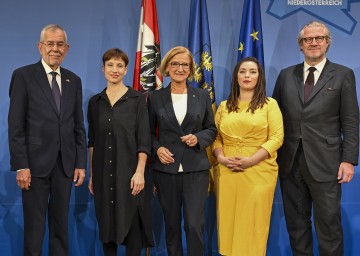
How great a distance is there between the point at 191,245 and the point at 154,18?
188 cm

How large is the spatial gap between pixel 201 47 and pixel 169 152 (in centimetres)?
116

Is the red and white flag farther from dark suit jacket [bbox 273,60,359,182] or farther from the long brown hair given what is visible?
dark suit jacket [bbox 273,60,359,182]

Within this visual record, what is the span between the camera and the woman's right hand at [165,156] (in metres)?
2.87

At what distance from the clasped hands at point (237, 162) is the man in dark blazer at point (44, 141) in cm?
102

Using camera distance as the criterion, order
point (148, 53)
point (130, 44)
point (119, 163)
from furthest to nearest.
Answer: point (130, 44)
point (148, 53)
point (119, 163)

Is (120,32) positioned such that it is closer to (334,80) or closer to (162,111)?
(162,111)

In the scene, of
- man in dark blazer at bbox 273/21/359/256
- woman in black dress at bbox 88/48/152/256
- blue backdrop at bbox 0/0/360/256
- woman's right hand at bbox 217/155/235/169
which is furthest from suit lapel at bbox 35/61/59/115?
man in dark blazer at bbox 273/21/359/256

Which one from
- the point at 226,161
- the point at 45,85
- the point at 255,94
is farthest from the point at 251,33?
the point at 45,85

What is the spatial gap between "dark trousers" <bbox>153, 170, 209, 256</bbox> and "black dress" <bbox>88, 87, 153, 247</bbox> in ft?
0.50

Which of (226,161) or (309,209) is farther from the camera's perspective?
(309,209)

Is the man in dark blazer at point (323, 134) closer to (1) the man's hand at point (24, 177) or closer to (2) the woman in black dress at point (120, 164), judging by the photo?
(2) the woman in black dress at point (120, 164)

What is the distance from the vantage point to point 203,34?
3.66 meters

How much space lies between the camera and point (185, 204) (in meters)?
2.91

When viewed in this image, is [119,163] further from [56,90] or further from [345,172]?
[345,172]
